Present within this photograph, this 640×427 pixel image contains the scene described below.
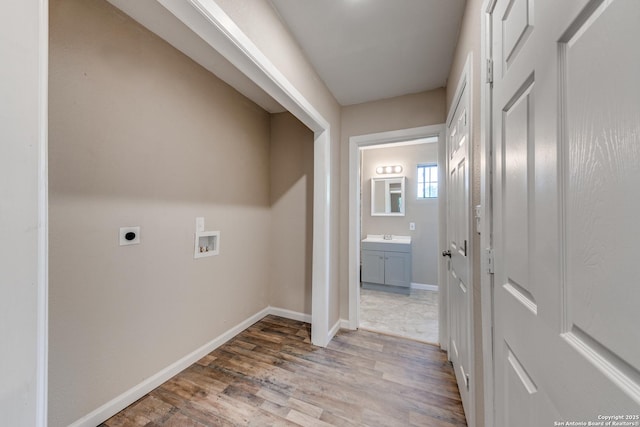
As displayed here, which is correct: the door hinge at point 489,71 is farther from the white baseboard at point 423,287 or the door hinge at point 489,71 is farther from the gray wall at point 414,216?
the white baseboard at point 423,287

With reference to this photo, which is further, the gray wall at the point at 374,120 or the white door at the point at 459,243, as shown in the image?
the gray wall at the point at 374,120

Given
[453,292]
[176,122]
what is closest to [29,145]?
[176,122]

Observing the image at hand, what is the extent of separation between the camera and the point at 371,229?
4.30m

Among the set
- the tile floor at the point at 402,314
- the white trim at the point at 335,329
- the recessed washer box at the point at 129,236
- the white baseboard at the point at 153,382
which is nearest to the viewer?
the white baseboard at the point at 153,382

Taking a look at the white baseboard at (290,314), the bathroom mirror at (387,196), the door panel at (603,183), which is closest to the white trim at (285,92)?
the white baseboard at (290,314)

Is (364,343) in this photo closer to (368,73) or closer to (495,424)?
(495,424)

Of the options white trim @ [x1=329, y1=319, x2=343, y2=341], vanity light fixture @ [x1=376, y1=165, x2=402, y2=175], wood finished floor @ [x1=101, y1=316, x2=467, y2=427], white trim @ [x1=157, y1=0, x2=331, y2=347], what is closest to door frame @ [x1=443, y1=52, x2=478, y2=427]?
wood finished floor @ [x1=101, y1=316, x2=467, y2=427]

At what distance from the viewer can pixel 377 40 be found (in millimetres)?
1722

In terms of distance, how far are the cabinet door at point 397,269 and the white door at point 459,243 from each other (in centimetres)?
163

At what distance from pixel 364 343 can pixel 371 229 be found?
231 centimetres

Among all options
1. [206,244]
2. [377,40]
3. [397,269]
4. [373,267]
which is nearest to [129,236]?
[206,244]

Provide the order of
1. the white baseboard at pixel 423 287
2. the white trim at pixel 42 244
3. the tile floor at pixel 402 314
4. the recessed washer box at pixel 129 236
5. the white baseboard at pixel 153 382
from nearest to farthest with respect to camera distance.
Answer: the white trim at pixel 42 244 → the white baseboard at pixel 153 382 → the recessed washer box at pixel 129 236 → the tile floor at pixel 402 314 → the white baseboard at pixel 423 287

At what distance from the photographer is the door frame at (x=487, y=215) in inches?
38.3

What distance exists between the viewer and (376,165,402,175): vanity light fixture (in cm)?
408
